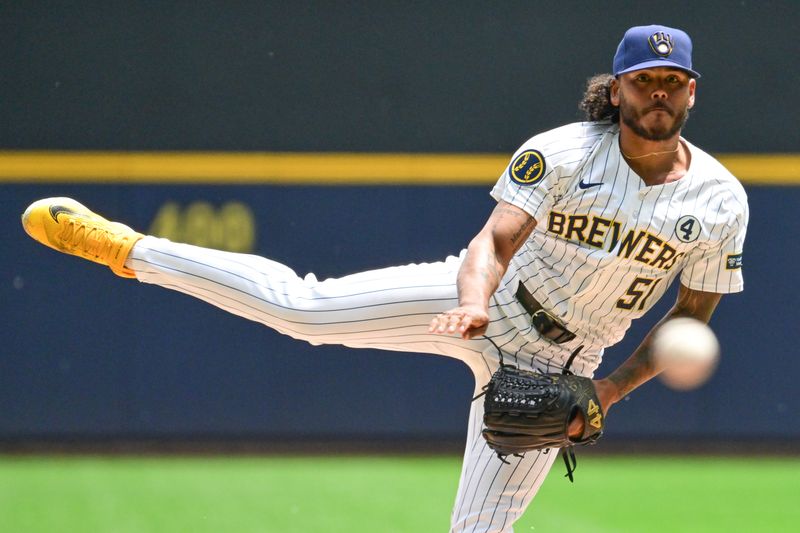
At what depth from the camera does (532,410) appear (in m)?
3.88

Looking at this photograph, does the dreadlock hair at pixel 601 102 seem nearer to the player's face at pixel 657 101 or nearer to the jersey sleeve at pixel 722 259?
the player's face at pixel 657 101

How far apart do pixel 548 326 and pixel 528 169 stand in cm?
58

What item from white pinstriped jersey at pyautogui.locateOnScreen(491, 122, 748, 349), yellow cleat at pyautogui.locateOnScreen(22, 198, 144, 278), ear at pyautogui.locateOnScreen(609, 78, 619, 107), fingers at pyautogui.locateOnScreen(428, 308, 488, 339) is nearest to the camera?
fingers at pyautogui.locateOnScreen(428, 308, 488, 339)

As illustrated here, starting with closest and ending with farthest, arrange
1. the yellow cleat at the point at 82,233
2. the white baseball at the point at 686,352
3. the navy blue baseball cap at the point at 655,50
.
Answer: the white baseball at the point at 686,352 < the navy blue baseball cap at the point at 655,50 < the yellow cleat at the point at 82,233

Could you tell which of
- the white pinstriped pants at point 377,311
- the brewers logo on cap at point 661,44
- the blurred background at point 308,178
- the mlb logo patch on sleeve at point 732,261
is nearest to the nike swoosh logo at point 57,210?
the white pinstriped pants at point 377,311

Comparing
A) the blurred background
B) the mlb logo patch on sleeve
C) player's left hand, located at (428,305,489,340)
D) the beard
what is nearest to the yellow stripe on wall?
the blurred background

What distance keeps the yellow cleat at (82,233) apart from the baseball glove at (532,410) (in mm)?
1375

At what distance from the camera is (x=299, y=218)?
830 centimetres

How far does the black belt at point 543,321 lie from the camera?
4.14 m

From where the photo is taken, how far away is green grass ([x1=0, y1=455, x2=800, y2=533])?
6.14 meters

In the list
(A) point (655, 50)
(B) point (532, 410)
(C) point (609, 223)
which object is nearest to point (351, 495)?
(B) point (532, 410)

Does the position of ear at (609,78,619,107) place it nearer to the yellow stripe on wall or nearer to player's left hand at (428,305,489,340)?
player's left hand at (428,305,489,340)

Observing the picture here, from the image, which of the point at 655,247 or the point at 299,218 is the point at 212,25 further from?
the point at 655,247

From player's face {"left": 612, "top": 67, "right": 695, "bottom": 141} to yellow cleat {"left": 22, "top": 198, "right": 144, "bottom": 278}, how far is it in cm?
177
